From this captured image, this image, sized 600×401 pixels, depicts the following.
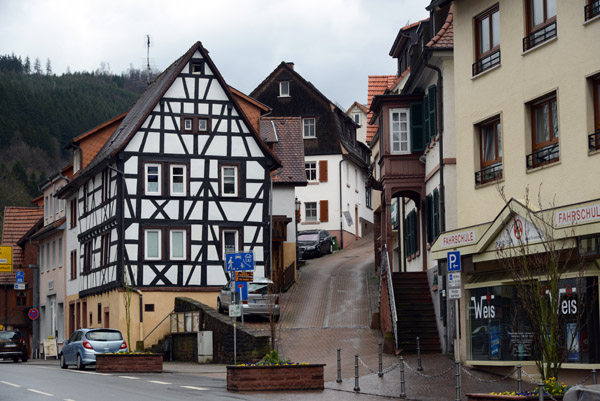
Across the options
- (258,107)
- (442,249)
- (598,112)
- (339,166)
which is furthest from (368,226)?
(598,112)

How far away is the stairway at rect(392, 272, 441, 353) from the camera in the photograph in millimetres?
30859

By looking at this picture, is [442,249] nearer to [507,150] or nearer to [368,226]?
[507,150]

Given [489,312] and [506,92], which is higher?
[506,92]

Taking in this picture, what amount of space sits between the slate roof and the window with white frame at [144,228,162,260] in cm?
1020

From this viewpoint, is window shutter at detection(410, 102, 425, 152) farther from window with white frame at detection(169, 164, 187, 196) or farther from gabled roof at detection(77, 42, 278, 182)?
window with white frame at detection(169, 164, 187, 196)

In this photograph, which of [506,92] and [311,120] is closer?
[506,92]

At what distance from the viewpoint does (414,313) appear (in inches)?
1275

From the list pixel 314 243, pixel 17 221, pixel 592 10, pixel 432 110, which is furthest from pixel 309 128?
pixel 592 10

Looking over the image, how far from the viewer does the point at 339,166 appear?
244ft

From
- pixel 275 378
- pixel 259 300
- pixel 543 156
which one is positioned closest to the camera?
pixel 275 378

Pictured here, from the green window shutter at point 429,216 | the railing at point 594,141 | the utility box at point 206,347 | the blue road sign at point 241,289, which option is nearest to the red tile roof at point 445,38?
the green window shutter at point 429,216

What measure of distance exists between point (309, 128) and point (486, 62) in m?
50.0

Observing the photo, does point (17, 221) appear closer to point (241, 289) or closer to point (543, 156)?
point (241, 289)

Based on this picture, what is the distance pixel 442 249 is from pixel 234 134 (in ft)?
69.4
